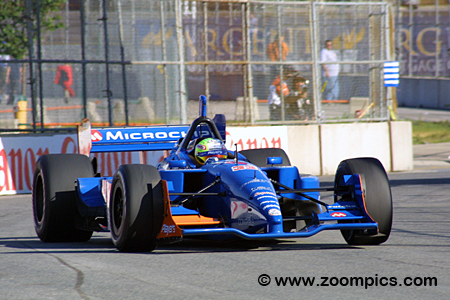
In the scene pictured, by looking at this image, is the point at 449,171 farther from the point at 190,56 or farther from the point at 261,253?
the point at 261,253

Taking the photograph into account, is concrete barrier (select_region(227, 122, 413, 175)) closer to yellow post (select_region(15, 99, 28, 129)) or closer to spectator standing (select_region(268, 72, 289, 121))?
spectator standing (select_region(268, 72, 289, 121))

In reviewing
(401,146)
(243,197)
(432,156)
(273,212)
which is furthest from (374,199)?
(432,156)

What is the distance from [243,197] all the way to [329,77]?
10.8 m

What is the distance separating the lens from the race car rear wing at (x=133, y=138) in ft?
29.7

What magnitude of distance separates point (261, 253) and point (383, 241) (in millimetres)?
1290

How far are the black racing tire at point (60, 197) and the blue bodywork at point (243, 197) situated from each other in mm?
191

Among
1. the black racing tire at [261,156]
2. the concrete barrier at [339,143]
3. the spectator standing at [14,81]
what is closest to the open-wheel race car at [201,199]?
the black racing tire at [261,156]

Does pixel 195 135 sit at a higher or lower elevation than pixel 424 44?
lower

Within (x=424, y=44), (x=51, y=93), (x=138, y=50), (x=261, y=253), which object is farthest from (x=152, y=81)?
(x=424, y=44)

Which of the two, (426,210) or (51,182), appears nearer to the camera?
(51,182)

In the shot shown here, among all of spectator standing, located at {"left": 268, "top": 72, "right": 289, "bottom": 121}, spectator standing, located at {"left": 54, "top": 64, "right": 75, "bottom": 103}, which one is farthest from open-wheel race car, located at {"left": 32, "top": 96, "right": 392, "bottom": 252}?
spectator standing, located at {"left": 268, "top": 72, "right": 289, "bottom": 121}

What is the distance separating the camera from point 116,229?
23.1ft

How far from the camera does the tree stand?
14807 mm

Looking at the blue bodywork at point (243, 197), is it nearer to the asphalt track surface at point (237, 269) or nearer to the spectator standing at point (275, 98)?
the asphalt track surface at point (237, 269)
